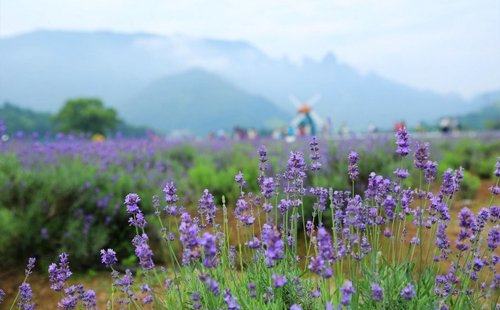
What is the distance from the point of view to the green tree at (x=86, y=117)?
128ft

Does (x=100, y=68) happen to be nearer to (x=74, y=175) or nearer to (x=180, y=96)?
(x=180, y=96)

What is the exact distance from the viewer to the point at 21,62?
101875mm

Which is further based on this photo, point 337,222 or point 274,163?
point 274,163

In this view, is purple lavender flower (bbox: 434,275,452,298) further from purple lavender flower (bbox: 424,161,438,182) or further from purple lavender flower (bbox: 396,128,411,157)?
purple lavender flower (bbox: 396,128,411,157)

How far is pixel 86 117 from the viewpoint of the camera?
3912cm

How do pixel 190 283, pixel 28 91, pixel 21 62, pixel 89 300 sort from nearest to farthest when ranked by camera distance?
pixel 89 300 → pixel 190 283 → pixel 28 91 → pixel 21 62

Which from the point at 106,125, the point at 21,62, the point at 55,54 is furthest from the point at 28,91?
the point at 106,125

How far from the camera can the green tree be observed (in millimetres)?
39000

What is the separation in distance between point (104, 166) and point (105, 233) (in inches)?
37.5

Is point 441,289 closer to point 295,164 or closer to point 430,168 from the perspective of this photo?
point 430,168

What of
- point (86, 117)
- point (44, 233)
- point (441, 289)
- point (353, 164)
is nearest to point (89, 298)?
point (353, 164)

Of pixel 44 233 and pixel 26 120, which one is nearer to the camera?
pixel 44 233

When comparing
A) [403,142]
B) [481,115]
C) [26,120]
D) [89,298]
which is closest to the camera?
[403,142]

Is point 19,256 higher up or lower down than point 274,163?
lower down
